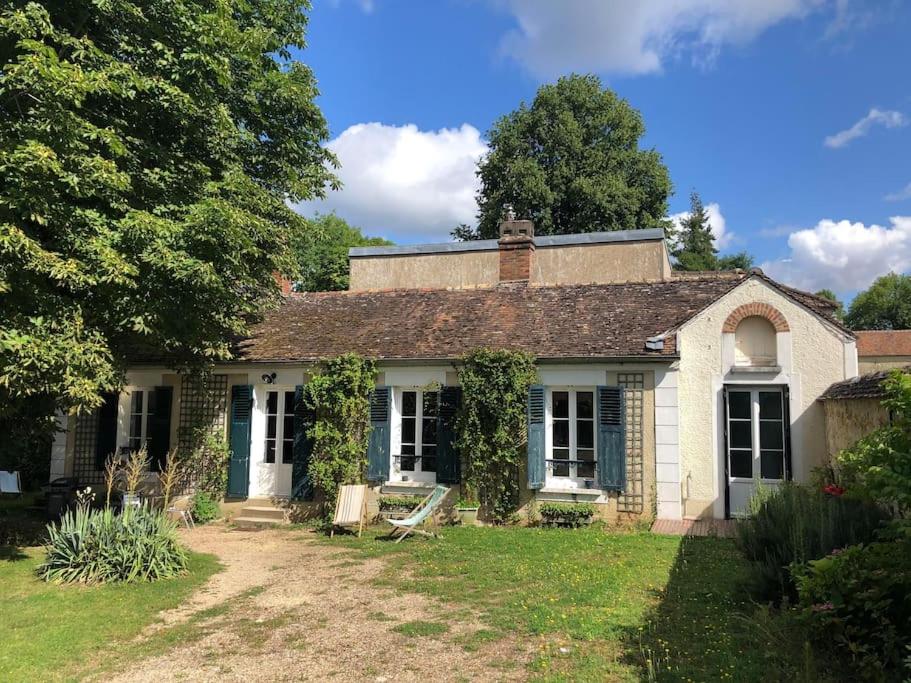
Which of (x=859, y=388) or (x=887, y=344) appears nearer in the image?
(x=859, y=388)

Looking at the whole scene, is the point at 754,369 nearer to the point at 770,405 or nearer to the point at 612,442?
the point at 770,405

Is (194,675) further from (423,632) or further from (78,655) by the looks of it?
(423,632)

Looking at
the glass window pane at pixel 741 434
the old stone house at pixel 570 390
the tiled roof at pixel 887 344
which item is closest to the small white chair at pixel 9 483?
the old stone house at pixel 570 390

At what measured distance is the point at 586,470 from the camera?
10844 millimetres

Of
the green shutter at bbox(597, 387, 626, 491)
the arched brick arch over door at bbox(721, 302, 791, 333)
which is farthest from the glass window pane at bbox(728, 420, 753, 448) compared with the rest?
the green shutter at bbox(597, 387, 626, 491)

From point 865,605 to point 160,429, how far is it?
484 inches

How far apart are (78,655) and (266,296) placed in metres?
7.53

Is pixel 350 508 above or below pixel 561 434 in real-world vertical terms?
below

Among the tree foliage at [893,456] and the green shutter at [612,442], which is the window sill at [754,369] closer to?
the green shutter at [612,442]

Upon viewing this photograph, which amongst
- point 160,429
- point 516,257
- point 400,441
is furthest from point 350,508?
point 516,257

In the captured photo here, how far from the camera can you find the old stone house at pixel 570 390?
10.5 meters

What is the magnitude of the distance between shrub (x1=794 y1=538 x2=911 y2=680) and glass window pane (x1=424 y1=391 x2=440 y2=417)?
25.1 feet

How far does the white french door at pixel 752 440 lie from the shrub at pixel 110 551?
8600 mm

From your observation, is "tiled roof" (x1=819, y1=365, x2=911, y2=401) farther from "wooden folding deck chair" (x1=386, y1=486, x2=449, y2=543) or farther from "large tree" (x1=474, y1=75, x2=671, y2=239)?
"large tree" (x1=474, y1=75, x2=671, y2=239)
